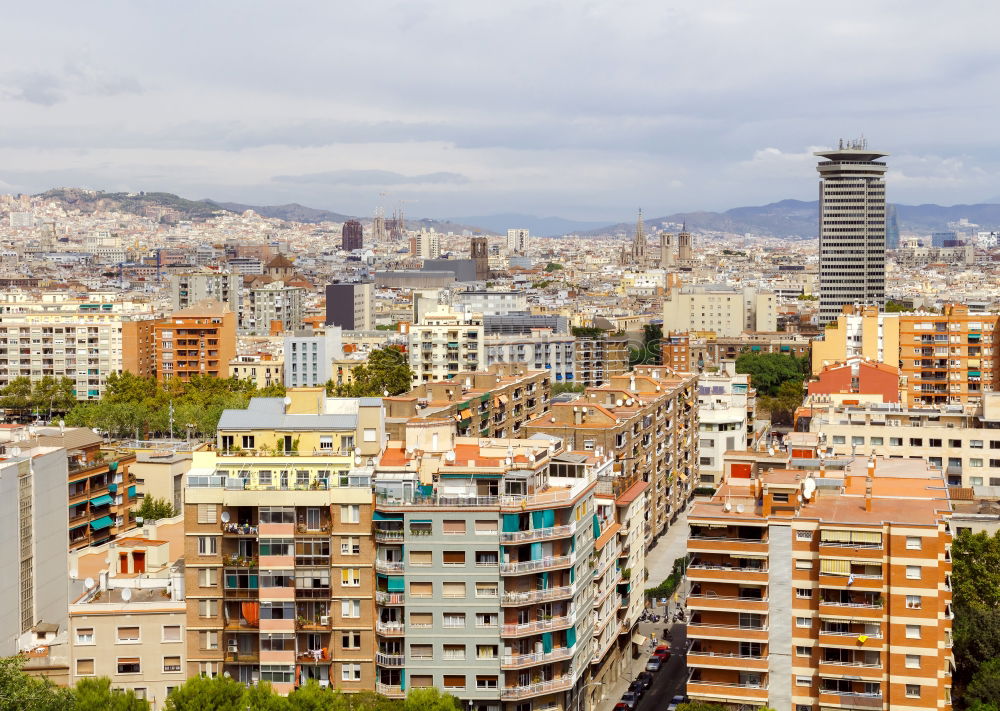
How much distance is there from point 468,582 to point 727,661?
484 centimetres

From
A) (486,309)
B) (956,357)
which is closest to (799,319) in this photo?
(486,309)

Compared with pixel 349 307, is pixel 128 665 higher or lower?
lower

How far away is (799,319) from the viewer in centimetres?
12181

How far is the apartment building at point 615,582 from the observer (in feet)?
100

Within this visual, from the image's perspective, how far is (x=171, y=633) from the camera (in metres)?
26.5

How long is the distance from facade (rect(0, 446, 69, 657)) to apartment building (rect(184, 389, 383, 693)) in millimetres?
4592

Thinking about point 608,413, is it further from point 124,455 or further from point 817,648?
point 817,648

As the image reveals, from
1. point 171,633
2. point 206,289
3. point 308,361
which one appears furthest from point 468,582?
point 206,289

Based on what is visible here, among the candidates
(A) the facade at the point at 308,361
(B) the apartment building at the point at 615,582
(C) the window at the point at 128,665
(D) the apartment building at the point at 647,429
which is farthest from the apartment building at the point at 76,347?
(C) the window at the point at 128,665

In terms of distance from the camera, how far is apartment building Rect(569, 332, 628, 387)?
78.2 metres

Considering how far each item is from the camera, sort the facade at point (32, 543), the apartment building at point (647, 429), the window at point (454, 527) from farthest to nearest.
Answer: the apartment building at point (647, 429) < the facade at point (32, 543) < the window at point (454, 527)

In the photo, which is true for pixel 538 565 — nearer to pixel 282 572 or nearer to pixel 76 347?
pixel 282 572

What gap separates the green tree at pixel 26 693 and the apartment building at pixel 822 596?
10840mm

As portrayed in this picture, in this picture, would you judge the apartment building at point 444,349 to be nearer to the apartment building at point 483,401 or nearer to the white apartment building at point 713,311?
the apartment building at point 483,401
